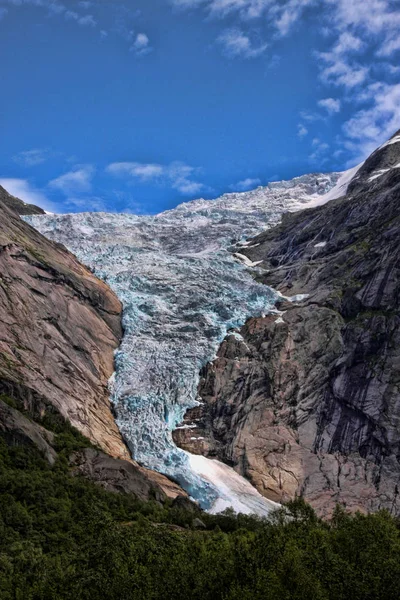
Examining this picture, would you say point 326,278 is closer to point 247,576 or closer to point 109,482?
point 109,482

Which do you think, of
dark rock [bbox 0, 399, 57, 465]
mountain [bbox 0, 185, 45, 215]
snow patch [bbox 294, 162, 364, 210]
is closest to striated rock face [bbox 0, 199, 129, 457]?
dark rock [bbox 0, 399, 57, 465]

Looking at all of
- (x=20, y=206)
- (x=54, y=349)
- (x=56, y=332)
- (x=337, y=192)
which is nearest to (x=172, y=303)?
(x=56, y=332)

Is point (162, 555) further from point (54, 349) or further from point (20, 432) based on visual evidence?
point (54, 349)

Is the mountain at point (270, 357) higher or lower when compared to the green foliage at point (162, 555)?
higher

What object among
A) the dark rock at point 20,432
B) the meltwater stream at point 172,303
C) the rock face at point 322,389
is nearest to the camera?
the dark rock at point 20,432

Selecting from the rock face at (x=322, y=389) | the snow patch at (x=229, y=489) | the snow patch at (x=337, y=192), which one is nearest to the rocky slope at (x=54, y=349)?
the snow patch at (x=229, y=489)

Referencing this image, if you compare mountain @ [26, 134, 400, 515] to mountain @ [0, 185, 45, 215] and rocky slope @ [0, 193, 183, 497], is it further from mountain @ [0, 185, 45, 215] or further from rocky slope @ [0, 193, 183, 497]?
mountain @ [0, 185, 45, 215]

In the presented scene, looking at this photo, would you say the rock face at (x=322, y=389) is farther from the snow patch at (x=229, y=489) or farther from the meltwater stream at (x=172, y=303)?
the meltwater stream at (x=172, y=303)
